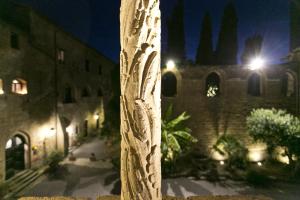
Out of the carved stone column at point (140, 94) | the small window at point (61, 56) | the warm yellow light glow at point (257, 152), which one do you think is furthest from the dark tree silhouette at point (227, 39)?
the carved stone column at point (140, 94)

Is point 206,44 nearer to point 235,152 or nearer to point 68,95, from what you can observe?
point 235,152

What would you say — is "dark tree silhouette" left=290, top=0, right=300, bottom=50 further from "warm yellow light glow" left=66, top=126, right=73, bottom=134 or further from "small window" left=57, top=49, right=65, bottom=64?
"warm yellow light glow" left=66, top=126, right=73, bottom=134

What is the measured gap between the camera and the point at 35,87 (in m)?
12.4

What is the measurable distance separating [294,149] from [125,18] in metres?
12.6

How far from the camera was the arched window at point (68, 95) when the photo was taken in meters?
16.4

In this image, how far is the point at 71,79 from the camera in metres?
16.7

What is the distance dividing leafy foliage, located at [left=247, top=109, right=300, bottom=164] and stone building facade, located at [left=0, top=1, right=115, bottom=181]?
45.2 ft

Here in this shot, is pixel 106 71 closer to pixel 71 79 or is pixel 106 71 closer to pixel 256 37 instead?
pixel 71 79

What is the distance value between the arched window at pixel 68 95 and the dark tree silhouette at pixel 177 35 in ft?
50.5

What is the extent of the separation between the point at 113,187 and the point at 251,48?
2896 centimetres

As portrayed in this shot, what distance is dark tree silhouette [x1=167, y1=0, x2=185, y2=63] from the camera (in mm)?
27266

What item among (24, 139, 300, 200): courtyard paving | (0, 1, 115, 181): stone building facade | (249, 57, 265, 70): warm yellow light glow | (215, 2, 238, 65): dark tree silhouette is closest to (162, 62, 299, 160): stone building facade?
(249, 57, 265, 70): warm yellow light glow

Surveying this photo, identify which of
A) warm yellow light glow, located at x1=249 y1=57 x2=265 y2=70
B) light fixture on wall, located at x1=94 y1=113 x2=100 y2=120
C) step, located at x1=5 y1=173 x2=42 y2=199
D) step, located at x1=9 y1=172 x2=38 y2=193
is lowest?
step, located at x1=5 y1=173 x2=42 y2=199

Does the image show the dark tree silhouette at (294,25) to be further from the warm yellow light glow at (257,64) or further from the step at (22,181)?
the step at (22,181)
